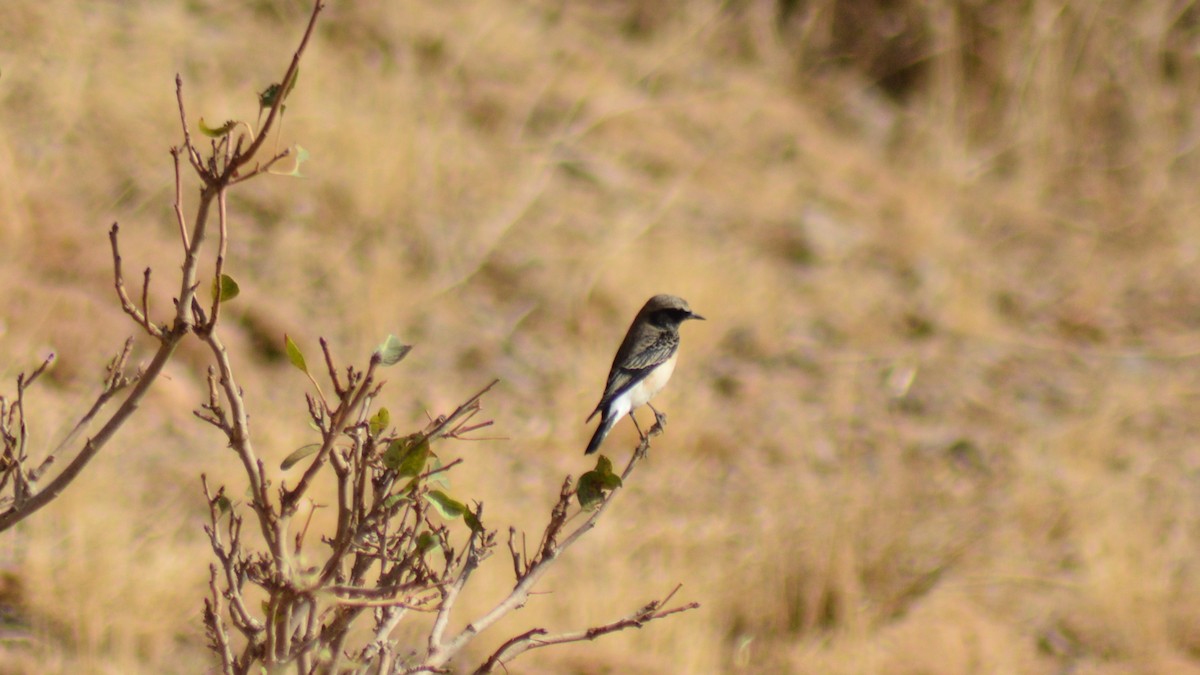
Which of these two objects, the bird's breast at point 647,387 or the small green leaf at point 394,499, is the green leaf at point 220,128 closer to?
the small green leaf at point 394,499

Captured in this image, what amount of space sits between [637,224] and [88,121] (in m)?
4.29

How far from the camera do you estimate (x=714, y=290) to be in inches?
379

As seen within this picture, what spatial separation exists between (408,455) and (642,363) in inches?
107

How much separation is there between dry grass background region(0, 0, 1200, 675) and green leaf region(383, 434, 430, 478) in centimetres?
328

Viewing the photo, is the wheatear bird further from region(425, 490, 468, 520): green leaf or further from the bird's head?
region(425, 490, 468, 520): green leaf

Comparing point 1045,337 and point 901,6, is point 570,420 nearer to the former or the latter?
point 1045,337

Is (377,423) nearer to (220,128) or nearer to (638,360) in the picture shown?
(220,128)

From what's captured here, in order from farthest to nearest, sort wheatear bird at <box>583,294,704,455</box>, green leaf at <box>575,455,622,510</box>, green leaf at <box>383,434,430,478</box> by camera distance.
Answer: wheatear bird at <box>583,294,704,455</box> → green leaf at <box>575,455,622,510</box> → green leaf at <box>383,434,430,478</box>

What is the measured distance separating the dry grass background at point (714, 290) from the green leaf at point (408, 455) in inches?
129

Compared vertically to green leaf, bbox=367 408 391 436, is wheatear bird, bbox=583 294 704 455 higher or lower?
higher

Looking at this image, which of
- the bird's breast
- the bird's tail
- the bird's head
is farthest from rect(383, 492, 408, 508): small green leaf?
the bird's head

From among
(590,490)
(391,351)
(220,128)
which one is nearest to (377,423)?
(391,351)

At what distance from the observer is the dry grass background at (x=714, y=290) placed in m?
6.64

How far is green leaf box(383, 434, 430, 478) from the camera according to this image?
223 cm
